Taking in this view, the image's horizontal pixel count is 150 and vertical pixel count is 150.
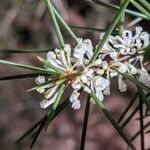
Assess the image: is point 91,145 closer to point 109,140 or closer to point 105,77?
point 109,140

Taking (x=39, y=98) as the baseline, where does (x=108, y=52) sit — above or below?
above

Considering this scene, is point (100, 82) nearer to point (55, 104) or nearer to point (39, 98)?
point (55, 104)

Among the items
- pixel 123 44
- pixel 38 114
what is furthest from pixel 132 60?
pixel 38 114

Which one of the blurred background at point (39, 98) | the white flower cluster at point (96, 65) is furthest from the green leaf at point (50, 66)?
the blurred background at point (39, 98)

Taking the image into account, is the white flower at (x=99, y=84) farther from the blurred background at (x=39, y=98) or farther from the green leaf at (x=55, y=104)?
the blurred background at (x=39, y=98)

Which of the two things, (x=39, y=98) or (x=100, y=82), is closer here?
(x=100, y=82)

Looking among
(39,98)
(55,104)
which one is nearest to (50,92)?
(55,104)
